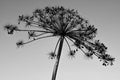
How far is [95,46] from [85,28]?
1.30 m

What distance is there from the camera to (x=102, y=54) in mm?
13406

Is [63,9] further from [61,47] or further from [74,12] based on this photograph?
[61,47]

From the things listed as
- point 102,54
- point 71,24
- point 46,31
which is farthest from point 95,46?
point 46,31

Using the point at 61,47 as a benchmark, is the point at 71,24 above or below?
above

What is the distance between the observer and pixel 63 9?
47.5ft

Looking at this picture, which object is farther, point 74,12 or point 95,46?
point 74,12

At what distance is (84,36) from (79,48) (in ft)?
2.67

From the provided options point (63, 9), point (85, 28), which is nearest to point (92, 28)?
point (85, 28)

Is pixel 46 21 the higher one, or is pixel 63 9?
pixel 63 9

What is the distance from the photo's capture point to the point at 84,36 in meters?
14.0

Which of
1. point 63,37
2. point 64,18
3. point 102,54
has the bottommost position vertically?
point 102,54

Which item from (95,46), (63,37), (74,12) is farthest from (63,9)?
(95,46)

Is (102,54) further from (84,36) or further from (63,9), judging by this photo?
(63,9)

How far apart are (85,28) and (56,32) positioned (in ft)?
5.85
